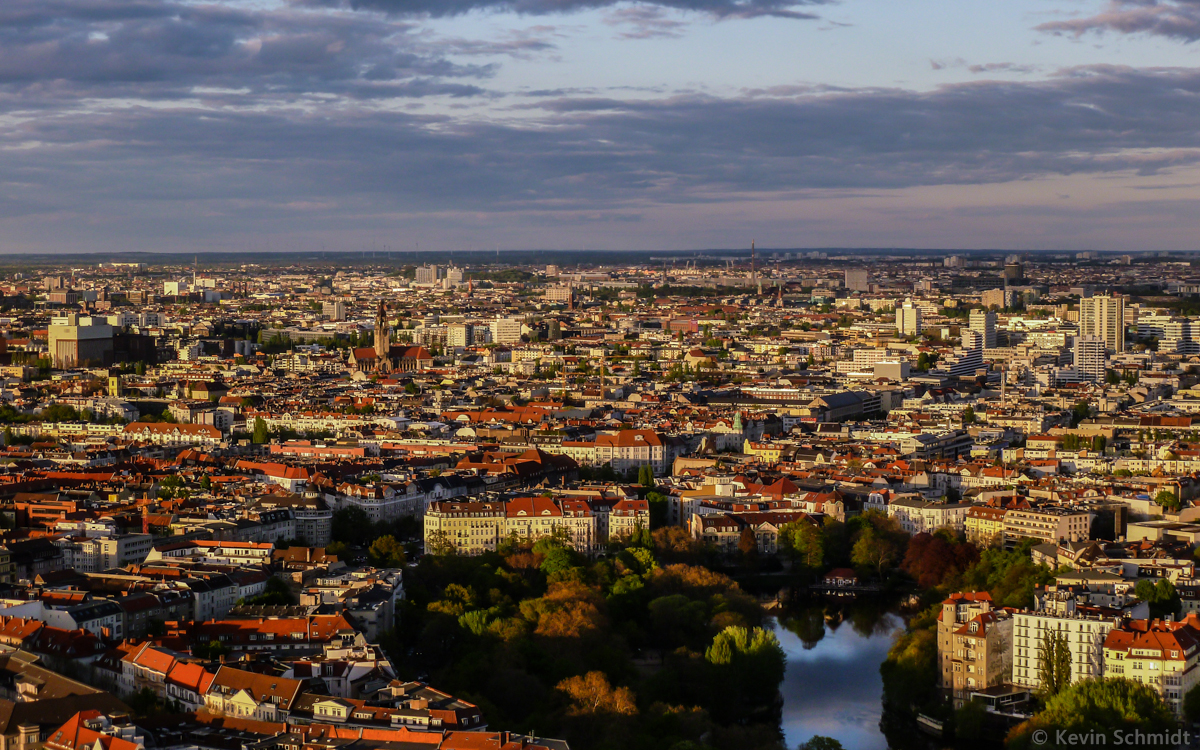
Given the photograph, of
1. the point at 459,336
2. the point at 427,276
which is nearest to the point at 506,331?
the point at 459,336

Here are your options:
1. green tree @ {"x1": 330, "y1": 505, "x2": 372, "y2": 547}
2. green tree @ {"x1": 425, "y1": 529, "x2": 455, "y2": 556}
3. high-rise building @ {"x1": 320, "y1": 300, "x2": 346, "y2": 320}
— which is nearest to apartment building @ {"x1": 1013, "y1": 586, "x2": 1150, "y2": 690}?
green tree @ {"x1": 425, "y1": 529, "x2": 455, "y2": 556}

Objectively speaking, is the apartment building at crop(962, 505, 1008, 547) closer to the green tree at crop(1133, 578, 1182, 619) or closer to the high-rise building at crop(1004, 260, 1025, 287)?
the green tree at crop(1133, 578, 1182, 619)

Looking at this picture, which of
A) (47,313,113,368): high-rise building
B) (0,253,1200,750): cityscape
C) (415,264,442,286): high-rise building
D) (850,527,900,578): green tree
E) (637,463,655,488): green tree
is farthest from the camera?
(415,264,442,286): high-rise building

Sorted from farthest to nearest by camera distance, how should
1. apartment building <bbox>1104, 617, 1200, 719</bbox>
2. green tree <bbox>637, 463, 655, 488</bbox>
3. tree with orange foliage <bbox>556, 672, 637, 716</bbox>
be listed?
green tree <bbox>637, 463, 655, 488</bbox> → apartment building <bbox>1104, 617, 1200, 719</bbox> → tree with orange foliage <bbox>556, 672, 637, 716</bbox>

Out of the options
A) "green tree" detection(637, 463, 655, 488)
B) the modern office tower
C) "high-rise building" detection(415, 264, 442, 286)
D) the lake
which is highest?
"high-rise building" detection(415, 264, 442, 286)

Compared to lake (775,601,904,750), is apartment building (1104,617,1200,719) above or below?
above
